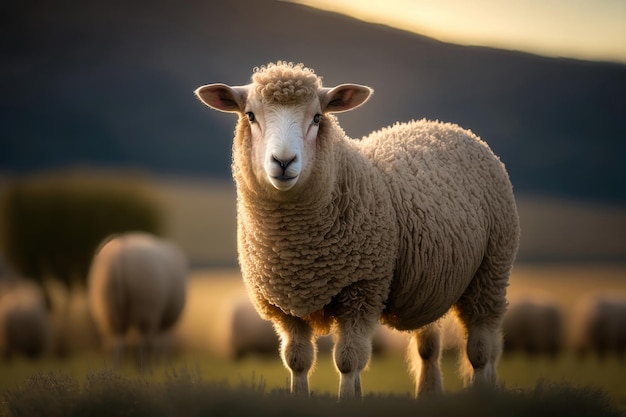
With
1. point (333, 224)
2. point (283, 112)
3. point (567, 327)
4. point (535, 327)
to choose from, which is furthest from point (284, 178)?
point (567, 327)

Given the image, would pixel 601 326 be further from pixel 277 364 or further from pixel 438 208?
pixel 438 208

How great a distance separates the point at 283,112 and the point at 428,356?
3583 millimetres

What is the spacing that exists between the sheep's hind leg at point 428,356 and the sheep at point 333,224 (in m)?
1.08

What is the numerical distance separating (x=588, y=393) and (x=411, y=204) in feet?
6.65

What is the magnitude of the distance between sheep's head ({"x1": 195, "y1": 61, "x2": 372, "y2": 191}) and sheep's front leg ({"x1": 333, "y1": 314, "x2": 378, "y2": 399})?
4.00 feet

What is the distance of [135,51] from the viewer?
16712 cm

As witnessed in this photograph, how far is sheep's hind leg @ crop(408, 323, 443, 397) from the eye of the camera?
26.2 ft

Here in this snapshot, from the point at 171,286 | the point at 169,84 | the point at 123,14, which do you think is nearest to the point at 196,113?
the point at 169,84

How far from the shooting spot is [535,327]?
16312 millimetres

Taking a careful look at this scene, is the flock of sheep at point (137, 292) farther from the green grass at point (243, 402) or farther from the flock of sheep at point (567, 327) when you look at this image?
the green grass at point (243, 402)

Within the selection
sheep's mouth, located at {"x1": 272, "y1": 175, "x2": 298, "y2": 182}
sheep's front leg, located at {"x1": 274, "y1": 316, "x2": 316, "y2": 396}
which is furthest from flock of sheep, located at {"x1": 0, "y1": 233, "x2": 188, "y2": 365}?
sheep's mouth, located at {"x1": 272, "y1": 175, "x2": 298, "y2": 182}

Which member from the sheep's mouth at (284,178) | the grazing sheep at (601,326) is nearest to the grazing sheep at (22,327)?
the grazing sheep at (601,326)

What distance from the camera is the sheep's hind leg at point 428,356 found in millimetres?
7992

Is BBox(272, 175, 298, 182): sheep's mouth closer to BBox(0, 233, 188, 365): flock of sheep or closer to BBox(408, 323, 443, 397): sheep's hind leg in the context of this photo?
BBox(408, 323, 443, 397): sheep's hind leg
